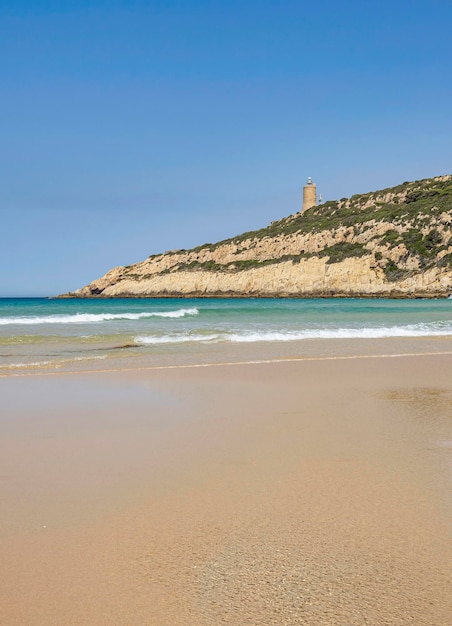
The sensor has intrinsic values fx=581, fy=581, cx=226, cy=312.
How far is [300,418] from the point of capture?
21.6 feet

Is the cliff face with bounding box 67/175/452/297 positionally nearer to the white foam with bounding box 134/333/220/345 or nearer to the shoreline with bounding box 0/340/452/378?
the white foam with bounding box 134/333/220/345

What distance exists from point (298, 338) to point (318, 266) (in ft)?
260

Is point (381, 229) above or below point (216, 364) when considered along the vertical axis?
above

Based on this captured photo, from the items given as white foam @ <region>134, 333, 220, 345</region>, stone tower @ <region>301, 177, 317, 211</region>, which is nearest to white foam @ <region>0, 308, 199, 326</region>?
white foam @ <region>134, 333, 220, 345</region>

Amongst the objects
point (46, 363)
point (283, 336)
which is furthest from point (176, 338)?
point (46, 363)

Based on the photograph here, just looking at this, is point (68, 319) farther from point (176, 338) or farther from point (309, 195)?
point (309, 195)

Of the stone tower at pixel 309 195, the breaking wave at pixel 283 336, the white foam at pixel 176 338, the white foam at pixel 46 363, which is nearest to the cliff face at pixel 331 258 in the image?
the stone tower at pixel 309 195

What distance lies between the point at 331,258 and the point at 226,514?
308 ft

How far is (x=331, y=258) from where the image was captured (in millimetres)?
95375

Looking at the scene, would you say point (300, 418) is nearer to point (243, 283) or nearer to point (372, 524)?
point (372, 524)

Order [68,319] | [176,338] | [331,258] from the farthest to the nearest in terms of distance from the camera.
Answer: [331,258]
[68,319]
[176,338]

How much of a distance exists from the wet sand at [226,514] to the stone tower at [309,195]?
442ft

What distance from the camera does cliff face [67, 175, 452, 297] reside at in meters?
86.2

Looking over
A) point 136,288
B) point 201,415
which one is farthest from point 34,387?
point 136,288
